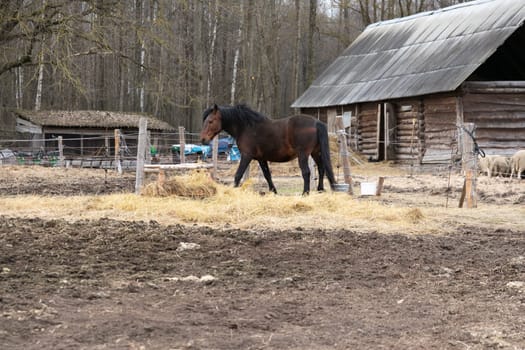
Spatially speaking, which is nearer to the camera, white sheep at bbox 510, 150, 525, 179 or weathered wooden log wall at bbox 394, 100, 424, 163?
white sheep at bbox 510, 150, 525, 179

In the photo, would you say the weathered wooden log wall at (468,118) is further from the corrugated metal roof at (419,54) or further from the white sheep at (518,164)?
the white sheep at (518,164)

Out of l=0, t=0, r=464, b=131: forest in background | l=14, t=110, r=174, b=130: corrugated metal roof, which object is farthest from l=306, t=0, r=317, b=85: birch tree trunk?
l=14, t=110, r=174, b=130: corrugated metal roof

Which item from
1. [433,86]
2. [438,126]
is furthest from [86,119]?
[433,86]

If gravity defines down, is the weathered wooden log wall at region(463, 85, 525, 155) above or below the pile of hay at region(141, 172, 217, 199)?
above

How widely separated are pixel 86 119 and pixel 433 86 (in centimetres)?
1881

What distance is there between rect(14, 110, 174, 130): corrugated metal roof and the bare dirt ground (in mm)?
25735

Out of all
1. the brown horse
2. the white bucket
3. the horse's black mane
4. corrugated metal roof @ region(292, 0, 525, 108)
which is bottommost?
the white bucket

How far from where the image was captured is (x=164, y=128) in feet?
117

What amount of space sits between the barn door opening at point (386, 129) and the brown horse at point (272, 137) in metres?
13.6

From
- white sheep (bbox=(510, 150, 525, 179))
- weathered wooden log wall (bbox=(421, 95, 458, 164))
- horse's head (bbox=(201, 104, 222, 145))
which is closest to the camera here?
horse's head (bbox=(201, 104, 222, 145))

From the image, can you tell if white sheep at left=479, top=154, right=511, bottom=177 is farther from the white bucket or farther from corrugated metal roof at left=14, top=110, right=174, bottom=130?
corrugated metal roof at left=14, top=110, right=174, bottom=130

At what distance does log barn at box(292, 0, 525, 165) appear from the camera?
22.2 metres

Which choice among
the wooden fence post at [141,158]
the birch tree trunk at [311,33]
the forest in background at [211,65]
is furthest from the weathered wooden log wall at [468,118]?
the wooden fence post at [141,158]

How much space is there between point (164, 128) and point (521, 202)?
83.0ft
